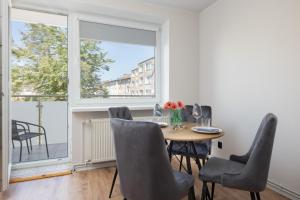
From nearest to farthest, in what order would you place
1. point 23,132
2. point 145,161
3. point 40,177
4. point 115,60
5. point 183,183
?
point 145,161
point 183,183
point 40,177
point 23,132
point 115,60

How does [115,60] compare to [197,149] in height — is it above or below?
above

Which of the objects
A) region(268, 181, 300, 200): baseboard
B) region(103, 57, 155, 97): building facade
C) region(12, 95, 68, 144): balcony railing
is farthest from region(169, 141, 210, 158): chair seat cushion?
region(12, 95, 68, 144): balcony railing

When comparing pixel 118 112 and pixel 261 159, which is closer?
pixel 261 159

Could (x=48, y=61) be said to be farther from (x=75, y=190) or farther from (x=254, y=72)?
(x=254, y=72)

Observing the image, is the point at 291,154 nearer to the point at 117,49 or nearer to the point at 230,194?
the point at 230,194

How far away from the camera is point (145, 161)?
1172 mm

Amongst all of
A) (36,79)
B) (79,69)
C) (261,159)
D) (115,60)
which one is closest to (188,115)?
(261,159)

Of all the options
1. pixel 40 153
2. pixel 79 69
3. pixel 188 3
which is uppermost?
pixel 188 3

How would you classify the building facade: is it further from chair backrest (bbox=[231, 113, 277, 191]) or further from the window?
chair backrest (bbox=[231, 113, 277, 191])

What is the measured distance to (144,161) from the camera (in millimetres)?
1173

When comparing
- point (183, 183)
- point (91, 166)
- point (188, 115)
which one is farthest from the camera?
point (91, 166)

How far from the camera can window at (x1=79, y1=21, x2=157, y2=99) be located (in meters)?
2.99

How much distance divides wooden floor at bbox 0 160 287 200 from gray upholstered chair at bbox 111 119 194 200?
986 millimetres

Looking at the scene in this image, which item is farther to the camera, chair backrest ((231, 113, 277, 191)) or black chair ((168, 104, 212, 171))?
black chair ((168, 104, 212, 171))
